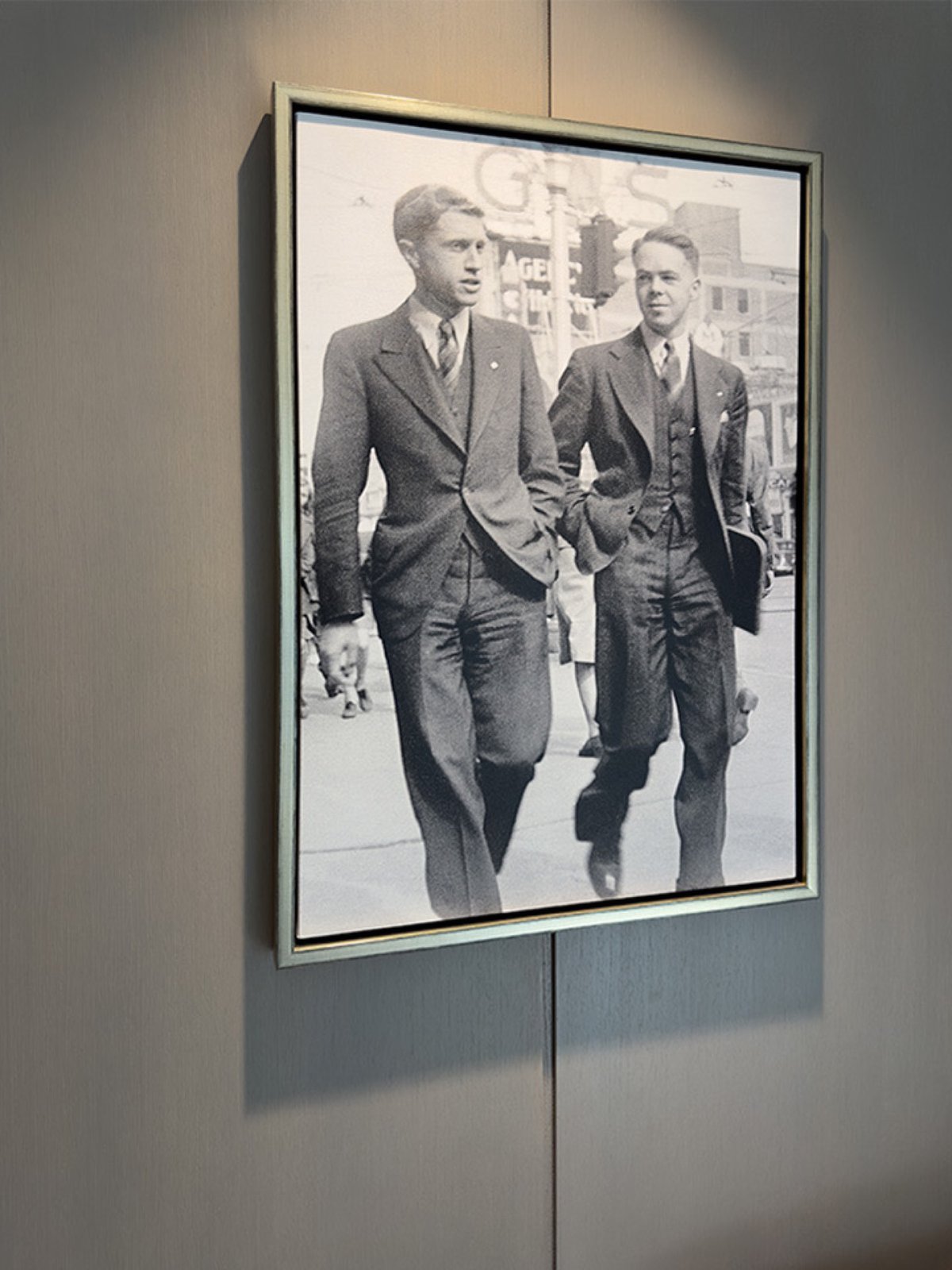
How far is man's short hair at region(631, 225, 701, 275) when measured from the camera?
1222mm

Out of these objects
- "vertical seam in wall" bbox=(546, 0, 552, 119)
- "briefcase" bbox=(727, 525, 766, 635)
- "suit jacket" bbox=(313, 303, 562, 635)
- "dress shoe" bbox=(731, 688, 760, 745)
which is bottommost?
"dress shoe" bbox=(731, 688, 760, 745)

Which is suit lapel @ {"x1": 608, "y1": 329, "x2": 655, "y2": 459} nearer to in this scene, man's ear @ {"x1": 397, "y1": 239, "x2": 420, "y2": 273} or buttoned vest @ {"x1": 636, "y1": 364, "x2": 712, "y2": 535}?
buttoned vest @ {"x1": 636, "y1": 364, "x2": 712, "y2": 535}

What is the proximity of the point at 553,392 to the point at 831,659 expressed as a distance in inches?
17.8

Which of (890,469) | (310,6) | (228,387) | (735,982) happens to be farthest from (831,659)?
(310,6)

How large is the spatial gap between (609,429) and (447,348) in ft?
0.63

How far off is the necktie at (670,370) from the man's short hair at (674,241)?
0.29 feet

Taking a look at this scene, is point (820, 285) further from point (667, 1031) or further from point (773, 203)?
point (667, 1031)

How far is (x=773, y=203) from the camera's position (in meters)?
1.27

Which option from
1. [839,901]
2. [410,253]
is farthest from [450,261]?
[839,901]

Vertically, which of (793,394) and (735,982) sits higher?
(793,394)

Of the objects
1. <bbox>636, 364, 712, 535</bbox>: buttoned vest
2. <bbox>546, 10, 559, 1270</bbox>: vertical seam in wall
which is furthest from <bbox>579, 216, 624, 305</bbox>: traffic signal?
<bbox>546, 10, 559, 1270</bbox>: vertical seam in wall

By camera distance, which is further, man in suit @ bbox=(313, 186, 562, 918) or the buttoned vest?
the buttoned vest

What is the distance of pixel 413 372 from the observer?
3.78 feet

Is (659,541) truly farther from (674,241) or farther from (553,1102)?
(553,1102)
